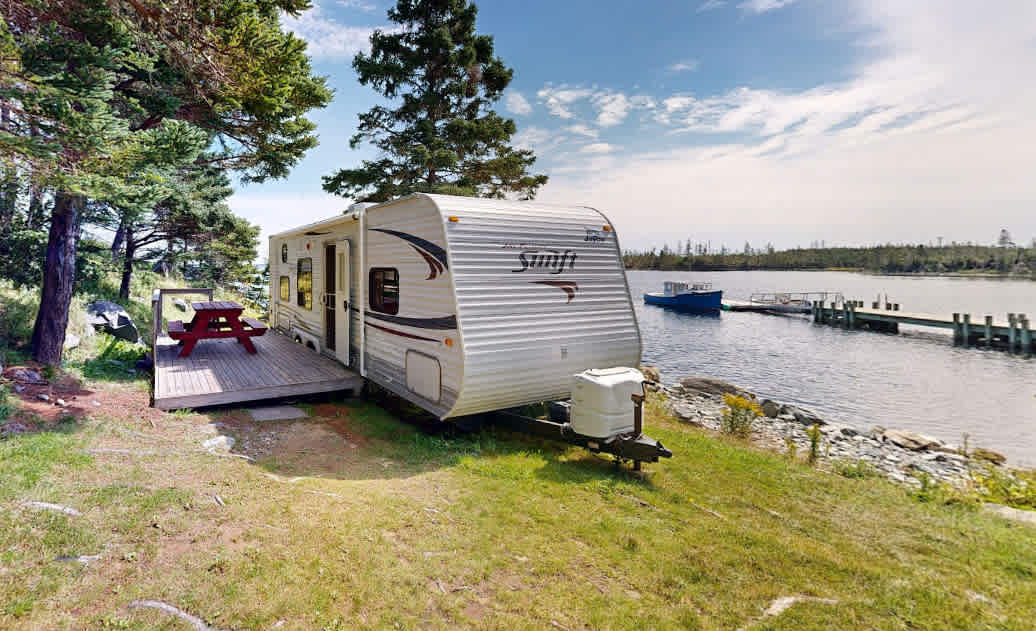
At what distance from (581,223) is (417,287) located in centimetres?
248

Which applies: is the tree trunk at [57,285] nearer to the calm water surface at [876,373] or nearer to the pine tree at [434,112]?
the pine tree at [434,112]

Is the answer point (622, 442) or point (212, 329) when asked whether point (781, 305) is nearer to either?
point (622, 442)

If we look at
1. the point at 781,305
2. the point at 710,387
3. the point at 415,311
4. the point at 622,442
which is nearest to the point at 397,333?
the point at 415,311

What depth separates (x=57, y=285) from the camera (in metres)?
8.06

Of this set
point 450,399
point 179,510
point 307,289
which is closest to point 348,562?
point 179,510

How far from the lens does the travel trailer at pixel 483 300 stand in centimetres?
560

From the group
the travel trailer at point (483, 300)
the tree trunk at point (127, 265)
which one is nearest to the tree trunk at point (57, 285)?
the travel trailer at point (483, 300)

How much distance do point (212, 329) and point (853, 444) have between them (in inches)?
542

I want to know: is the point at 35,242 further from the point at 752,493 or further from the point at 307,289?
the point at 752,493

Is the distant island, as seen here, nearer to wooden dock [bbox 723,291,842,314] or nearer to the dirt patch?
wooden dock [bbox 723,291,842,314]

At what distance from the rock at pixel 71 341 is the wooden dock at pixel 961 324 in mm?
35120

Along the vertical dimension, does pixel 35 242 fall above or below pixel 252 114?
below

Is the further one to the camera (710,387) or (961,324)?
(961,324)

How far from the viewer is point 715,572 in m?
3.61
